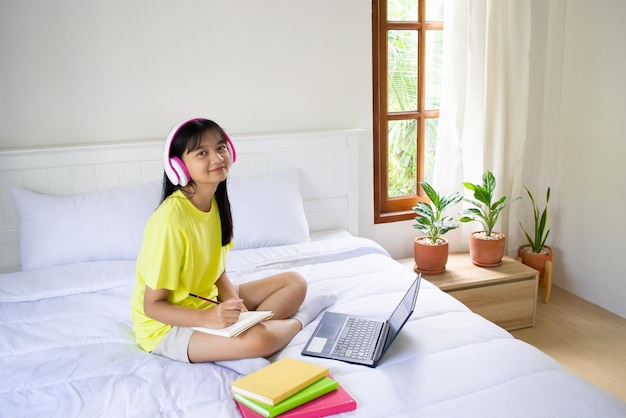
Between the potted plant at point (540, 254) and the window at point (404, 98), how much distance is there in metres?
0.63

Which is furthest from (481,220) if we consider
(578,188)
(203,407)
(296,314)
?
(203,407)

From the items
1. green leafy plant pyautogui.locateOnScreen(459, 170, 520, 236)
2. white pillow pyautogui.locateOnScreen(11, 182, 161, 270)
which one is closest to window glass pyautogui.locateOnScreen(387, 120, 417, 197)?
green leafy plant pyautogui.locateOnScreen(459, 170, 520, 236)

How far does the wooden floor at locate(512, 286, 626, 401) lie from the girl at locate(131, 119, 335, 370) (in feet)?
4.54

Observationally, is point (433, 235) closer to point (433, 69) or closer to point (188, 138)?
point (433, 69)

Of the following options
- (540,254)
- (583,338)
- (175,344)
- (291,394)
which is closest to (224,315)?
(175,344)

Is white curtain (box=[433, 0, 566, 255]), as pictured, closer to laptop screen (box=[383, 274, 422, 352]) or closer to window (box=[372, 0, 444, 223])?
window (box=[372, 0, 444, 223])

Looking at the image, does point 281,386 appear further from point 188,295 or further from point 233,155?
point 233,155

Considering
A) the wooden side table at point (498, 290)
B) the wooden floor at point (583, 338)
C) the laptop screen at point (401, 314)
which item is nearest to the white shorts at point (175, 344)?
the laptop screen at point (401, 314)

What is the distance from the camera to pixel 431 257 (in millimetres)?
2822

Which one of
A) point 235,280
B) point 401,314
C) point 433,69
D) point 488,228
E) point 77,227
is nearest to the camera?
point 401,314

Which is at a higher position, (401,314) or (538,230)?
(401,314)

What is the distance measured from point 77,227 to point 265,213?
0.78 meters

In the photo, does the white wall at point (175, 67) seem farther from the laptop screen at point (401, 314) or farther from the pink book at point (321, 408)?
the pink book at point (321, 408)

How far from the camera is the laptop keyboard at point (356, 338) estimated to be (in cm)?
156
